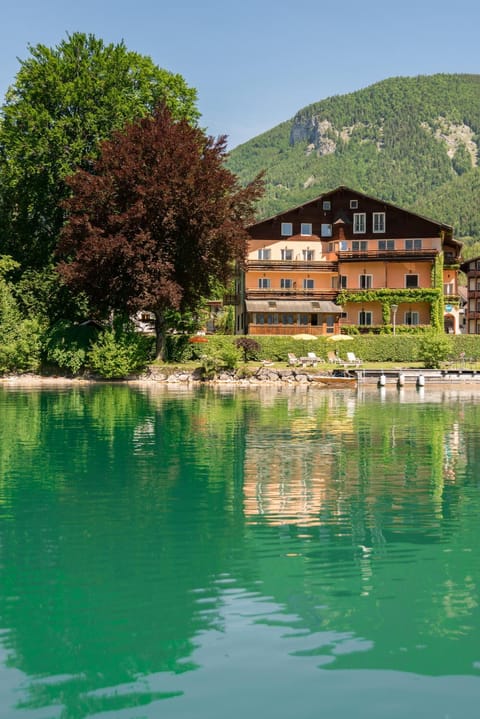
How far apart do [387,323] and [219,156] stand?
26.3m

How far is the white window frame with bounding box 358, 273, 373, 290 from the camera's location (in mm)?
71625

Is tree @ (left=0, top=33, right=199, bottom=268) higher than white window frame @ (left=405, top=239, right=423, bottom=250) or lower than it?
higher

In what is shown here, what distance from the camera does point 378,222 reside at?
72062 millimetres

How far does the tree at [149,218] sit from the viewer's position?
4747cm

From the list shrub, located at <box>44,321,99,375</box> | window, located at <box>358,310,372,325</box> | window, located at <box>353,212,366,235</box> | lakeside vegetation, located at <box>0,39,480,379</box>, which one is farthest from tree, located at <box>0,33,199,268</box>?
window, located at <box>358,310,372,325</box>

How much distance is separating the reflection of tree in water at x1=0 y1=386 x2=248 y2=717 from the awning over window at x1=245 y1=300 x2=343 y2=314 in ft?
148

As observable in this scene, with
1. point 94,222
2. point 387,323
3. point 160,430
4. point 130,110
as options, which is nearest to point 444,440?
point 160,430

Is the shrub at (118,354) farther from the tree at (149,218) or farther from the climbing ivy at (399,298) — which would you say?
the climbing ivy at (399,298)

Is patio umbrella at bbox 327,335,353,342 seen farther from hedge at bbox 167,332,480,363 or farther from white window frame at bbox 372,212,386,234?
white window frame at bbox 372,212,386,234

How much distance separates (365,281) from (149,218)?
1134 inches

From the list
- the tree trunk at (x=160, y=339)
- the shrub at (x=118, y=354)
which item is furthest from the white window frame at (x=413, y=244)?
the shrub at (x=118, y=354)

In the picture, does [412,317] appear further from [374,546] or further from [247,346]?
[374,546]

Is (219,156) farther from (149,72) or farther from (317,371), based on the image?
(317,371)

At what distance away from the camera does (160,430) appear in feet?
90.6
